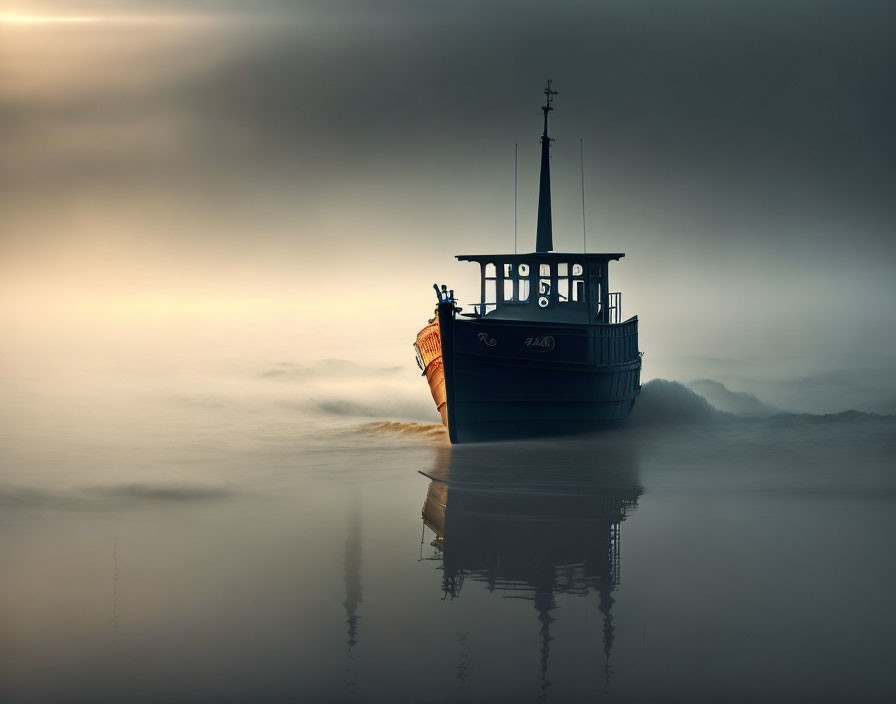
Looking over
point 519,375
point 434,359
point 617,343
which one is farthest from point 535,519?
point 617,343

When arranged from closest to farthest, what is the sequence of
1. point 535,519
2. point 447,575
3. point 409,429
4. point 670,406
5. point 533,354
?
1. point 447,575
2. point 535,519
3. point 533,354
4. point 409,429
5. point 670,406

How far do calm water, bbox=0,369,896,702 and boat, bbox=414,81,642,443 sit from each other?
1194 mm

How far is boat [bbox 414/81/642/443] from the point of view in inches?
1094

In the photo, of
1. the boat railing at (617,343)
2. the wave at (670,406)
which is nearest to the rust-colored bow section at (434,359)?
the boat railing at (617,343)

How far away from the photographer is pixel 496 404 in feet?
93.2

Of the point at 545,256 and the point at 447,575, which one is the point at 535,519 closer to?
the point at 447,575

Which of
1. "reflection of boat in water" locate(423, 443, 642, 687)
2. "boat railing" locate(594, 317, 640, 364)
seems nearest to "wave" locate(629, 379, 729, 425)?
"boat railing" locate(594, 317, 640, 364)

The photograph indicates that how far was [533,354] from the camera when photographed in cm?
2795

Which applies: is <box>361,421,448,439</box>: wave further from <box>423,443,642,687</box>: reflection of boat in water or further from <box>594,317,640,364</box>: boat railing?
<box>594,317,640,364</box>: boat railing

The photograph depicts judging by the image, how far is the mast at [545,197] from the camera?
34.1 metres

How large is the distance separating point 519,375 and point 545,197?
8.75 meters

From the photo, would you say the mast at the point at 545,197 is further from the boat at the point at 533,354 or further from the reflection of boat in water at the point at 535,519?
the reflection of boat in water at the point at 535,519

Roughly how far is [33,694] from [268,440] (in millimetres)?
20721

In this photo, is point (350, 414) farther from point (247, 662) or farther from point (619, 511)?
point (247, 662)
